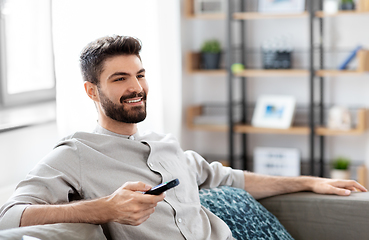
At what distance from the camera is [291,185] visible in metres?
1.94

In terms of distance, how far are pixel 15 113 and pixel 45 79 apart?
1.18ft

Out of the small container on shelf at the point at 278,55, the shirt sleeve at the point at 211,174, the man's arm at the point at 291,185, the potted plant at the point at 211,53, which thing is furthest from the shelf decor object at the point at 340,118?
the shirt sleeve at the point at 211,174

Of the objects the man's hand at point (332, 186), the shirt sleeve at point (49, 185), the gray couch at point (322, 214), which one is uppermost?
the shirt sleeve at point (49, 185)

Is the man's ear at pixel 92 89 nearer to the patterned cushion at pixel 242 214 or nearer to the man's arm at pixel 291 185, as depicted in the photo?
the patterned cushion at pixel 242 214

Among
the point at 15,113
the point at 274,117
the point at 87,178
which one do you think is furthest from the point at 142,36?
the point at 87,178

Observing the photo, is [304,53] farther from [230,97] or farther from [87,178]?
[87,178]

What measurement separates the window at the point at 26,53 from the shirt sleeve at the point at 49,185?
1142mm

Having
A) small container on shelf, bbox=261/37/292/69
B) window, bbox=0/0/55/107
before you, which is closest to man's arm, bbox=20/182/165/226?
window, bbox=0/0/55/107

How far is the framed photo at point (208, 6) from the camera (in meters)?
3.77

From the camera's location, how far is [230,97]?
3.68m

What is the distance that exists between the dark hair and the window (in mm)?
944

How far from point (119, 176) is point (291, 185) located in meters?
0.74

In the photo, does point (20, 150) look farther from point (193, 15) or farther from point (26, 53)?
point (193, 15)

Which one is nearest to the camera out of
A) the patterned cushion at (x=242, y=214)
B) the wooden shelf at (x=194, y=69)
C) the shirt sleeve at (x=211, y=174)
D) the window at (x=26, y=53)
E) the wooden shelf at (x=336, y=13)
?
the patterned cushion at (x=242, y=214)
